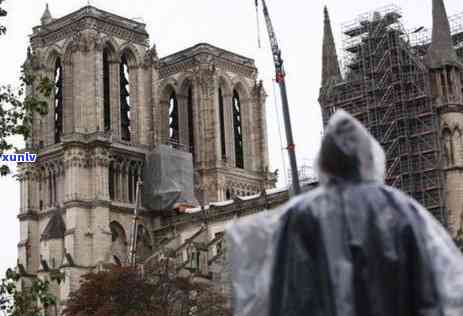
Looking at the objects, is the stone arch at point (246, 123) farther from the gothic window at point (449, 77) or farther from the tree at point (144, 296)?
the tree at point (144, 296)

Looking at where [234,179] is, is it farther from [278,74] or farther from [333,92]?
[278,74]

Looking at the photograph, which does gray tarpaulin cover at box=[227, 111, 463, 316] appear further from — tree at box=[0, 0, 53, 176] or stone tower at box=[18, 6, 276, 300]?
stone tower at box=[18, 6, 276, 300]

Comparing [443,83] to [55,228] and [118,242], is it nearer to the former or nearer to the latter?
[118,242]

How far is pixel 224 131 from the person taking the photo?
277ft

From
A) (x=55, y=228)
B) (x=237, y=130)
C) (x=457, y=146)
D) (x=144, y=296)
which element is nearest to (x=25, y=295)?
(x=144, y=296)

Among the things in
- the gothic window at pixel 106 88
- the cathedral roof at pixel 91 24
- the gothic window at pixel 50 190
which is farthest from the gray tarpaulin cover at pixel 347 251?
the gothic window at pixel 106 88

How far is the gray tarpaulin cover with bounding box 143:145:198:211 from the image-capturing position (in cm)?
7706

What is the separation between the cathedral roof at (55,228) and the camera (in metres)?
73.6

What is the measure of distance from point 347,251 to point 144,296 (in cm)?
4652

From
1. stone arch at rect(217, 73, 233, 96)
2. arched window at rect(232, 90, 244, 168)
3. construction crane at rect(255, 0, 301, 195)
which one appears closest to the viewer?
construction crane at rect(255, 0, 301, 195)

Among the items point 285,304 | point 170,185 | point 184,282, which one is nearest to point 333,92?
point 170,185

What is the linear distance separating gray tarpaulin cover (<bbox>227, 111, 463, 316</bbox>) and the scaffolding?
56.4 metres

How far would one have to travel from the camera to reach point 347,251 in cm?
635

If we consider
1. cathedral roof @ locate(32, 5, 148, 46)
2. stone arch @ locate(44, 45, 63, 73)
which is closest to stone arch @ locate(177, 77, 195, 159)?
cathedral roof @ locate(32, 5, 148, 46)
